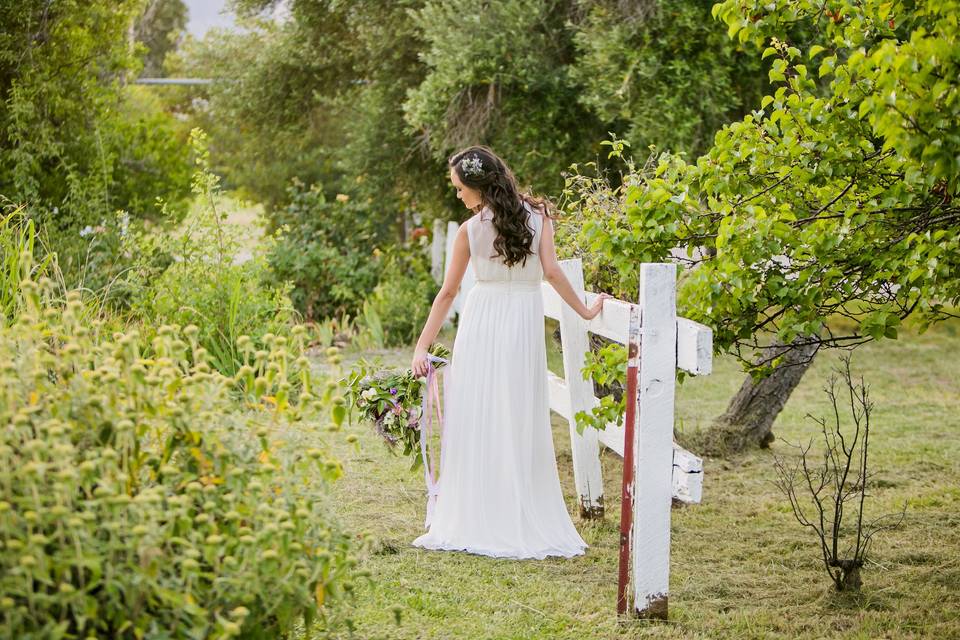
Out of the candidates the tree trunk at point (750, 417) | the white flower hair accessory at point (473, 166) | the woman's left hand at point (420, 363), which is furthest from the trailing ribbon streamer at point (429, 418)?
the tree trunk at point (750, 417)

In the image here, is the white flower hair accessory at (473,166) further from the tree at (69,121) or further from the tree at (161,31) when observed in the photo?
the tree at (161,31)

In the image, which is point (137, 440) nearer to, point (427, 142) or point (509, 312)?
point (509, 312)

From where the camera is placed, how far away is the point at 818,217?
380 centimetres

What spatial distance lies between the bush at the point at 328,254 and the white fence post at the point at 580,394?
24.4 feet

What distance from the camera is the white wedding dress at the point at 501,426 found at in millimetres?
4980

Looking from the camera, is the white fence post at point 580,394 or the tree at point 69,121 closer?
the white fence post at point 580,394

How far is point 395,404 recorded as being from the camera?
17.0ft

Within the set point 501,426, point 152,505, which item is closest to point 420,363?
point 501,426

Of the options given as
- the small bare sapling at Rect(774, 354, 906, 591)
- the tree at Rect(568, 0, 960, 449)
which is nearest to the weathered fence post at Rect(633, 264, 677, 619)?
the tree at Rect(568, 0, 960, 449)

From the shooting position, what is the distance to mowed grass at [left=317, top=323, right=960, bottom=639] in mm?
3957

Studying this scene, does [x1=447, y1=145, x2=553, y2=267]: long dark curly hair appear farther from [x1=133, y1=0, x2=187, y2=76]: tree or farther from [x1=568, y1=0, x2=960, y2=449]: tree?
[x1=133, y1=0, x2=187, y2=76]: tree

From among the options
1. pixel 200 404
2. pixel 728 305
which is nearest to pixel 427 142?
pixel 728 305

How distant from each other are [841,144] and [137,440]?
2558 mm

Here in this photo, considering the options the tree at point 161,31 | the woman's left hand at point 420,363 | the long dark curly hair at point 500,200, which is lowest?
the woman's left hand at point 420,363
